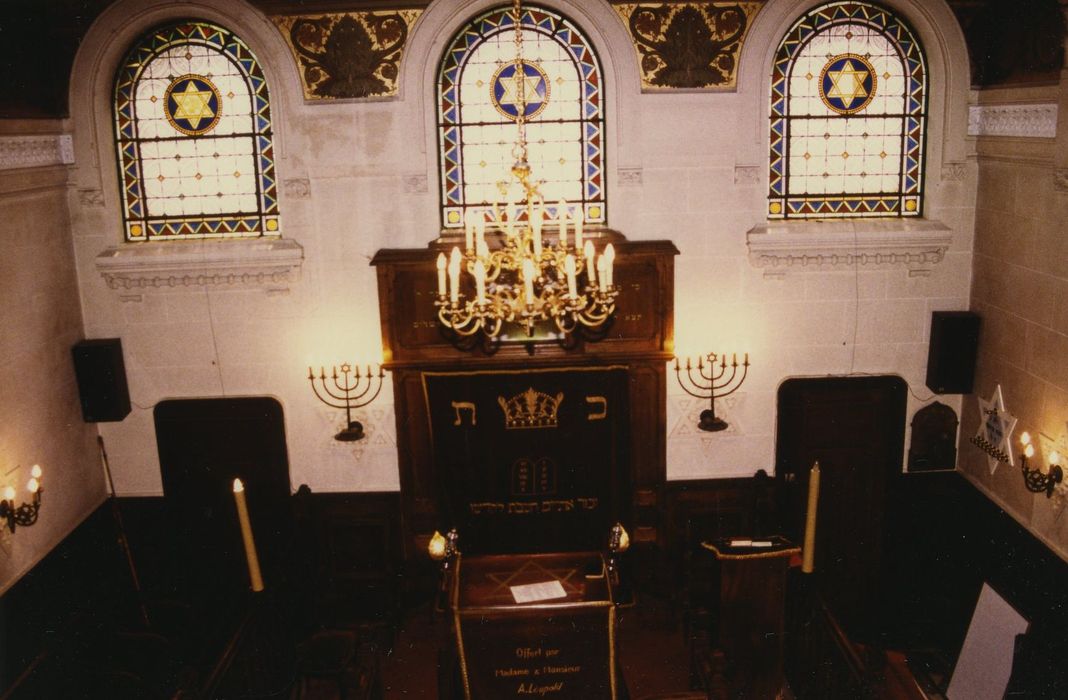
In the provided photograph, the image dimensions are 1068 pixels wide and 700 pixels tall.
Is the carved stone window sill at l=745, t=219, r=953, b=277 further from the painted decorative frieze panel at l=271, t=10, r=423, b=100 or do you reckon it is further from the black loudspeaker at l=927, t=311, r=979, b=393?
the painted decorative frieze panel at l=271, t=10, r=423, b=100

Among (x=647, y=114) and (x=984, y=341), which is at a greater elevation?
(x=647, y=114)

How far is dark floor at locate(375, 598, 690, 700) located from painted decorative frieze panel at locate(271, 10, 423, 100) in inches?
170

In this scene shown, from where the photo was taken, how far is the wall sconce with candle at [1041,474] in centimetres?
626

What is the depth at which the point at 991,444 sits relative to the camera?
Answer: 728 cm

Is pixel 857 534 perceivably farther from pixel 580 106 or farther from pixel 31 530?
pixel 31 530

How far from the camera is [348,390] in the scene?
757 centimetres

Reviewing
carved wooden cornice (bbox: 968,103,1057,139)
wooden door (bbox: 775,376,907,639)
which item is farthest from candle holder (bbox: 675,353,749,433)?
carved wooden cornice (bbox: 968,103,1057,139)

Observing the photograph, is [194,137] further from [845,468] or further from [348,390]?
[845,468]

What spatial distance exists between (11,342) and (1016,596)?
7764 millimetres

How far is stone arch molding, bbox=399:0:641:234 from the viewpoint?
704 centimetres

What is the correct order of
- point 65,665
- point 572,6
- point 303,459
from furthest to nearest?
1. point 303,459
2. point 572,6
3. point 65,665

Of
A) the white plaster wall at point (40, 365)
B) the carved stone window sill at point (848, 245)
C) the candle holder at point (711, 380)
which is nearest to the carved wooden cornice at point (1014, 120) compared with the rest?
the carved stone window sill at point (848, 245)

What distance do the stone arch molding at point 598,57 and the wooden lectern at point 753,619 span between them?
317cm

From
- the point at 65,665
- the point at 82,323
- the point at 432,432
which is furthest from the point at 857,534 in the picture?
the point at 82,323
